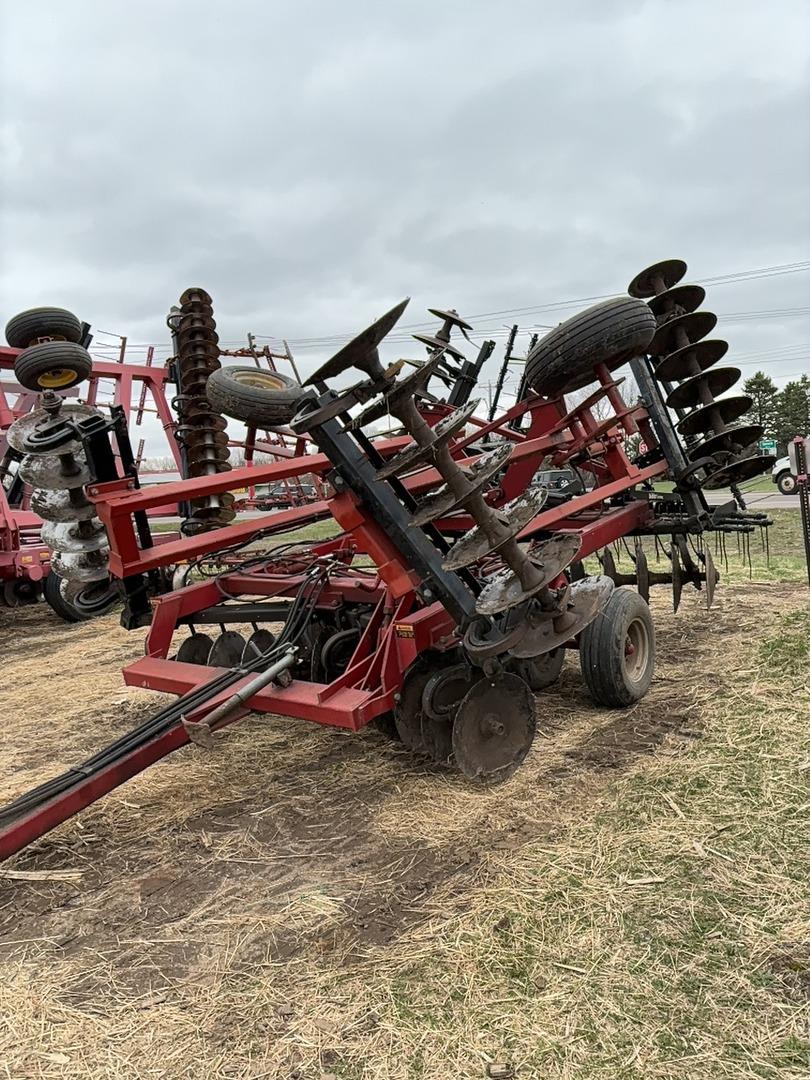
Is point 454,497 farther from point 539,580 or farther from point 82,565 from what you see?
point 82,565

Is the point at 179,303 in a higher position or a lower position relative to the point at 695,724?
higher

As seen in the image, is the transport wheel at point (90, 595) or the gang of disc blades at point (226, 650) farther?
the gang of disc blades at point (226, 650)

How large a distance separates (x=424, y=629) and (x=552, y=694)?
5.43ft

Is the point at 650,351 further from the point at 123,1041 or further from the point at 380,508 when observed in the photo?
the point at 123,1041

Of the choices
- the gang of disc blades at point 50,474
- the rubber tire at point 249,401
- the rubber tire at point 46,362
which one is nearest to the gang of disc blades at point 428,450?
the gang of disc blades at point 50,474

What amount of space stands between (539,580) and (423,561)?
463mm

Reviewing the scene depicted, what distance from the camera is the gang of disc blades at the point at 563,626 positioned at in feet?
10.4

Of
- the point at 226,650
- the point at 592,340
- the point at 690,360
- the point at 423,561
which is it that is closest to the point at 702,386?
the point at 690,360

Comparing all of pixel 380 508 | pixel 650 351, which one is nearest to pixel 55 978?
pixel 380 508

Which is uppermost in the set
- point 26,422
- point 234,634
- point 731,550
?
point 26,422

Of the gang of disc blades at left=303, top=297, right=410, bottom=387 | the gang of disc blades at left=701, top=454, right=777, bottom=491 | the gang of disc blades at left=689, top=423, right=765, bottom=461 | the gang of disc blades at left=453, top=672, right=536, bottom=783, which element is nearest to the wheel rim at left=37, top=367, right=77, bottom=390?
the gang of disc blades at left=303, top=297, right=410, bottom=387

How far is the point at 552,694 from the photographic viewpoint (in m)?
4.59

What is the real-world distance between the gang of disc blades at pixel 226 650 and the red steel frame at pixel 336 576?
0.30 meters

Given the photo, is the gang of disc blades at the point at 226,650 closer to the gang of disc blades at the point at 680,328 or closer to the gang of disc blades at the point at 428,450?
the gang of disc blades at the point at 428,450
